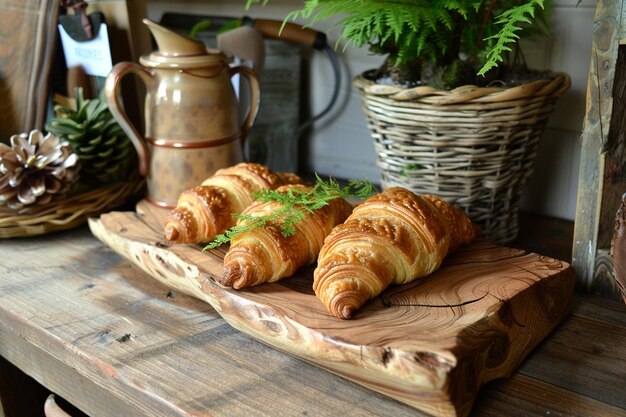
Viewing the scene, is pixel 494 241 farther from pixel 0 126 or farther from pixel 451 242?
pixel 0 126

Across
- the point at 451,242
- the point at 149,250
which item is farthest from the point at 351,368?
the point at 149,250

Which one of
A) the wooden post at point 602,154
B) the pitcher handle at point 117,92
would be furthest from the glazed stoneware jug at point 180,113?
the wooden post at point 602,154

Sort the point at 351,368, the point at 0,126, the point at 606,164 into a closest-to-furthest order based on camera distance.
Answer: the point at 351,368
the point at 606,164
the point at 0,126

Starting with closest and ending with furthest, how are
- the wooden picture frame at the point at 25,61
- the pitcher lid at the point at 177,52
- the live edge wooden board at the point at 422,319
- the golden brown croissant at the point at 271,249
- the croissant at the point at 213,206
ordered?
the live edge wooden board at the point at 422,319 < the golden brown croissant at the point at 271,249 < the croissant at the point at 213,206 < the pitcher lid at the point at 177,52 < the wooden picture frame at the point at 25,61

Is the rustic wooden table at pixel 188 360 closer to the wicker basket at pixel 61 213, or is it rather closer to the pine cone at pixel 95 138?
the wicker basket at pixel 61 213

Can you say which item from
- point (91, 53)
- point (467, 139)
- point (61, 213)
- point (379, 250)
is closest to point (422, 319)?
point (379, 250)

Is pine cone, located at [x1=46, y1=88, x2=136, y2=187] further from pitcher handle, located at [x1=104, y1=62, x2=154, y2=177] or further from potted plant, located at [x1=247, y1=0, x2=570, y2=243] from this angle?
potted plant, located at [x1=247, y1=0, x2=570, y2=243]

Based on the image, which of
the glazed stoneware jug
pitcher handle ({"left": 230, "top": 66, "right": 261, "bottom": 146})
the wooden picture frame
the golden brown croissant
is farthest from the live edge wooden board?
the wooden picture frame
